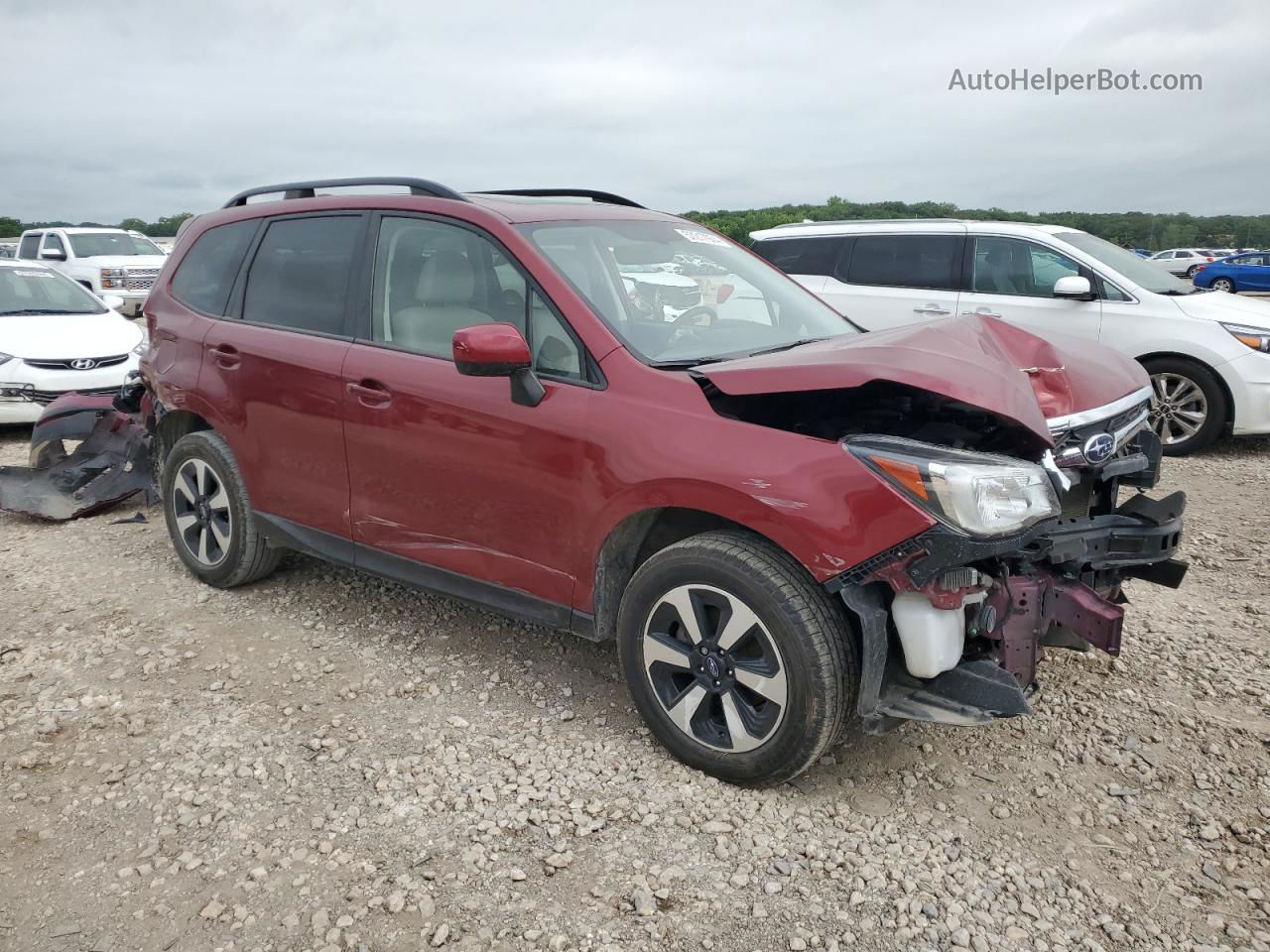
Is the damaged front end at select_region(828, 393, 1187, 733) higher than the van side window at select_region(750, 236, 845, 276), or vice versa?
the van side window at select_region(750, 236, 845, 276)

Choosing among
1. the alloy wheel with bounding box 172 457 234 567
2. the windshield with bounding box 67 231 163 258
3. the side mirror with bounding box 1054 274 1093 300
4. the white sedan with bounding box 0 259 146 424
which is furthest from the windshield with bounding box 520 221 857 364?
the windshield with bounding box 67 231 163 258

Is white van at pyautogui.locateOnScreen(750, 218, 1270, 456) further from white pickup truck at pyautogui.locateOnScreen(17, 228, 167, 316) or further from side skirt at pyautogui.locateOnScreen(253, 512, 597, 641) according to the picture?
white pickup truck at pyautogui.locateOnScreen(17, 228, 167, 316)

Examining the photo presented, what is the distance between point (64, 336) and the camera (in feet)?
27.2

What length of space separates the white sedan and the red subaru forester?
4385 mm

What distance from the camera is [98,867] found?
2.67 metres

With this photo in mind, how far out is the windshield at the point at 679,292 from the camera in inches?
130

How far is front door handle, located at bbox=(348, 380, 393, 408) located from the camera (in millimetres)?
3619

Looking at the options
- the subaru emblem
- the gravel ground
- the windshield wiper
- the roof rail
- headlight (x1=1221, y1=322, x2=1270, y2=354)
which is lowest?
the gravel ground

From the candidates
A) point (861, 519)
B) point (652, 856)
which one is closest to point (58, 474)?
point (652, 856)

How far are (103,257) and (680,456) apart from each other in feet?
55.9

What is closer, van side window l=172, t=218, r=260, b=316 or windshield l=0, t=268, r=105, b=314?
van side window l=172, t=218, r=260, b=316

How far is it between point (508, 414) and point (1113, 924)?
2.27 meters

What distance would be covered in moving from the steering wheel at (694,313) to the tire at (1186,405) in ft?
17.5

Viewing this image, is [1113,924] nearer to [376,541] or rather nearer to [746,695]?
[746,695]
